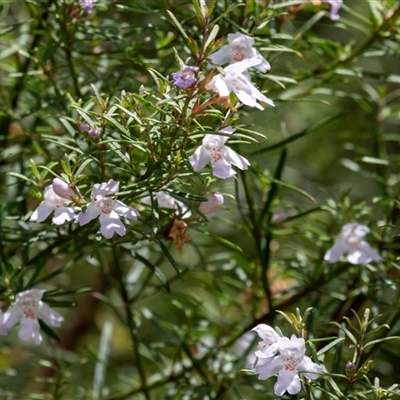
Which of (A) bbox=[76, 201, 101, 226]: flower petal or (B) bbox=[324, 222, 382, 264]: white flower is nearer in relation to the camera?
→ (A) bbox=[76, 201, 101, 226]: flower petal

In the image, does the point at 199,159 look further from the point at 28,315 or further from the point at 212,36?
the point at 28,315

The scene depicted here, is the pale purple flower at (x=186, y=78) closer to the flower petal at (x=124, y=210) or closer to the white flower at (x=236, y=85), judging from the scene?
the white flower at (x=236, y=85)

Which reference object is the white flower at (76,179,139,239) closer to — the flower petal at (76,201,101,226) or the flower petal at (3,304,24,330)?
the flower petal at (76,201,101,226)

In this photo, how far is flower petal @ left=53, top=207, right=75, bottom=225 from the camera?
33.8 inches

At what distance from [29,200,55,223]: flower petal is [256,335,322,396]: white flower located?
11.8 inches

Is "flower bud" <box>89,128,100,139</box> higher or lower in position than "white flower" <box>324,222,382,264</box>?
higher

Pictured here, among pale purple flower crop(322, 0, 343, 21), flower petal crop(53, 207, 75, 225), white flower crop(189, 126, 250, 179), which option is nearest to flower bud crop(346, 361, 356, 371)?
white flower crop(189, 126, 250, 179)

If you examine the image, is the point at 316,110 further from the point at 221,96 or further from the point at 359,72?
the point at 221,96

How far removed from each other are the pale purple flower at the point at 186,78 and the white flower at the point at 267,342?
0.84 ft

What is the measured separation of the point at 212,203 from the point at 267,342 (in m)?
0.20

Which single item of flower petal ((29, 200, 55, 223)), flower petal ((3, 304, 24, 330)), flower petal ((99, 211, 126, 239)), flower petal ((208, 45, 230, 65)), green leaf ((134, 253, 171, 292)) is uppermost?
flower petal ((208, 45, 230, 65))

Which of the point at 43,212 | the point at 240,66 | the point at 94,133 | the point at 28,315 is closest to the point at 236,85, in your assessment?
the point at 240,66

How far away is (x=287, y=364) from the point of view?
2.66 feet

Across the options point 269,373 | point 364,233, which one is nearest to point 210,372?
point 364,233
